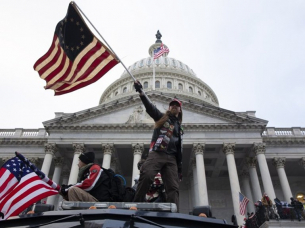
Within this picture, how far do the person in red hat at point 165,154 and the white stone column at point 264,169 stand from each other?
22.4 metres

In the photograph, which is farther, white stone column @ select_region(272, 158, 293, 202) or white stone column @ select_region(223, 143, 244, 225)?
white stone column @ select_region(272, 158, 293, 202)

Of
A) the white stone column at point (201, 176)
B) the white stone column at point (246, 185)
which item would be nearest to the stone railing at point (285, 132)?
the white stone column at point (246, 185)

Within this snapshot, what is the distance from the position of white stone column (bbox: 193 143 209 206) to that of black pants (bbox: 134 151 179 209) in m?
20.3

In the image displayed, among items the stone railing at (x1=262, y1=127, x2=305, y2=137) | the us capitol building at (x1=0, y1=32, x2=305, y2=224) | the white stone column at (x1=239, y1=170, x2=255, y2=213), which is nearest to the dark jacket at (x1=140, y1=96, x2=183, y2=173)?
the us capitol building at (x1=0, y1=32, x2=305, y2=224)

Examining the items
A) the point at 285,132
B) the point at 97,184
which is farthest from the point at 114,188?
the point at 285,132

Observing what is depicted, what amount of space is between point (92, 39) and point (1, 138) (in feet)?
95.3

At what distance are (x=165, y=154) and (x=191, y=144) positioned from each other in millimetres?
23540

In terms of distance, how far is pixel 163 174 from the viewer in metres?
4.90

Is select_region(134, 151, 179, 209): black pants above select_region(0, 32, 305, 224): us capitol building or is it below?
below

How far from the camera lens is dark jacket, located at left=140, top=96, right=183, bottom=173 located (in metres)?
4.89

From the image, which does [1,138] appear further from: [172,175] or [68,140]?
[172,175]

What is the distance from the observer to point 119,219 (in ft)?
10.0

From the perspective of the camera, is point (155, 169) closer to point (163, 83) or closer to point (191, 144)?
point (191, 144)

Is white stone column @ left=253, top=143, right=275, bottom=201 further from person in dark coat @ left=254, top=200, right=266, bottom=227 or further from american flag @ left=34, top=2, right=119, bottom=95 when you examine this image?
american flag @ left=34, top=2, right=119, bottom=95
